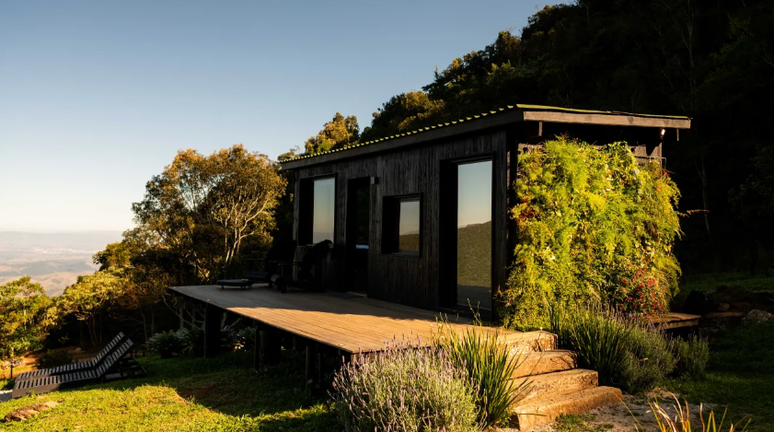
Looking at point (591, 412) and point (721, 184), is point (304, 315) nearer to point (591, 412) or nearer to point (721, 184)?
point (591, 412)

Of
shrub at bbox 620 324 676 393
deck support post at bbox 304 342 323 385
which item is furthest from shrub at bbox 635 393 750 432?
deck support post at bbox 304 342 323 385

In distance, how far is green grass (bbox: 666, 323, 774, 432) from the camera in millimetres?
5047

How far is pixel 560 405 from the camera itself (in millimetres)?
4887

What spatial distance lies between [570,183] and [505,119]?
1.22m

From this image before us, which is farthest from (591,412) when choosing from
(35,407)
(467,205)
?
(35,407)

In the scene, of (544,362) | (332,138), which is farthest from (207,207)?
(544,362)

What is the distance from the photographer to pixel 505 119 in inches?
259

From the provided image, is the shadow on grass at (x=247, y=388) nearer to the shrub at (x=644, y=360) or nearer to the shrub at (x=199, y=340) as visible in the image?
the shrub at (x=199, y=340)

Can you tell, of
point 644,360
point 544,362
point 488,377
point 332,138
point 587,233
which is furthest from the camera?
point 332,138

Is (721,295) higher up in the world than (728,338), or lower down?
higher up

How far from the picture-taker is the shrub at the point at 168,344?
11094 millimetres

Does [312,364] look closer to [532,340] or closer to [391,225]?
[532,340]

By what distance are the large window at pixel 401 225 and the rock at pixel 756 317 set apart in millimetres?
5457

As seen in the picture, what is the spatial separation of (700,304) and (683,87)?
1385 centimetres
